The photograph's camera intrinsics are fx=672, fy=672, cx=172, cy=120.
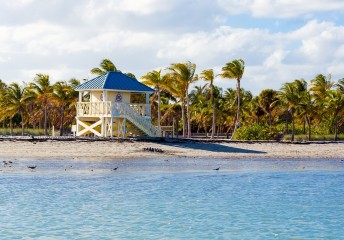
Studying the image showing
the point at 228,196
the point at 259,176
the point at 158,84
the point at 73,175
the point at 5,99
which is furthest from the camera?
the point at 5,99

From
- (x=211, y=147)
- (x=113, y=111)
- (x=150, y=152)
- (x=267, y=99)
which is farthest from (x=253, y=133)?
(x=267, y=99)

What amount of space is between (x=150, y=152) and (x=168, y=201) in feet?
58.5

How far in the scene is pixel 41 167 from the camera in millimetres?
29875

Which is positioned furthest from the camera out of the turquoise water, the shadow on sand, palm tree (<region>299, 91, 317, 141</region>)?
palm tree (<region>299, 91, 317, 141</region>)

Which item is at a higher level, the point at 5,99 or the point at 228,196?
the point at 5,99

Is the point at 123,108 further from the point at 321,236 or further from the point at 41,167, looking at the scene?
the point at 321,236

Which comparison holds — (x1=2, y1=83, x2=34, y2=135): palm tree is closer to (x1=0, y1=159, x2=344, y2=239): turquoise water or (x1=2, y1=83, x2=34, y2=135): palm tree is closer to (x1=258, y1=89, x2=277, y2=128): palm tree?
(x1=258, y1=89, x2=277, y2=128): palm tree

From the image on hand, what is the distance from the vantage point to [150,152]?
38.1m

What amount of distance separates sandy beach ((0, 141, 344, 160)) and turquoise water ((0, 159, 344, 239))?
349 centimetres

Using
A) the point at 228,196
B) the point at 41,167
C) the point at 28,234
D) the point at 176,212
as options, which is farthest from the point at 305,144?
the point at 28,234

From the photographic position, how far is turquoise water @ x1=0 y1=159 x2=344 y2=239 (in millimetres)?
15258

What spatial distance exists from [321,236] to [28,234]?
252 inches

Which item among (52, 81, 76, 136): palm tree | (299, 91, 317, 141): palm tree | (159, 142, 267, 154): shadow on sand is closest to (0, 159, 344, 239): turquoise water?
(159, 142, 267, 154): shadow on sand

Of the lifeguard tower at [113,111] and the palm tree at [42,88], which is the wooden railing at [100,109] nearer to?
the lifeguard tower at [113,111]
